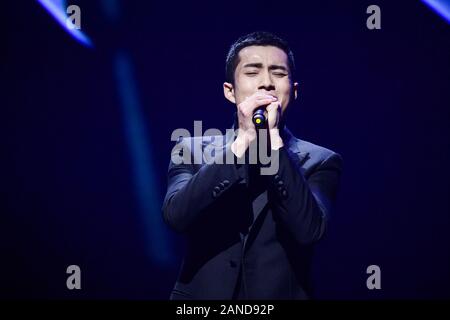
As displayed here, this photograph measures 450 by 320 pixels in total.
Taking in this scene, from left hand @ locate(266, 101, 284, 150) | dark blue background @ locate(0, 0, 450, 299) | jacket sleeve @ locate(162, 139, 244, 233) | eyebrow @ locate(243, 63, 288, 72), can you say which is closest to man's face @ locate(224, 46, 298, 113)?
eyebrow @ locate(243, 63, 288, 72)

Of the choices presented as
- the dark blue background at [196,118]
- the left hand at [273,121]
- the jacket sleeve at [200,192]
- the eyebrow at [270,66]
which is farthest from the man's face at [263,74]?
the dark blue background at [196,118]

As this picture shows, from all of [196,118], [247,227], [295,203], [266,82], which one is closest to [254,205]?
[247,227]

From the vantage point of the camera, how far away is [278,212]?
1208 mm

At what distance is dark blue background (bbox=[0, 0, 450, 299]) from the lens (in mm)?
2430

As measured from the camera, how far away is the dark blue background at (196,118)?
243cm

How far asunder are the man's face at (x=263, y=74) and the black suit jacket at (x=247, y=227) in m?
0.23

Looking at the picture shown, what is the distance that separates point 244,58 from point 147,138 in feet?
3.70

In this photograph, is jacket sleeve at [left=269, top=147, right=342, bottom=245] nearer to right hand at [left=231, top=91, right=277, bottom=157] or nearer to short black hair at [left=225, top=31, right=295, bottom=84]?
right hand at [left=231, top=91, right=277, bottom=157]

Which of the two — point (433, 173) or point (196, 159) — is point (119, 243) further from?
point (433, 173)

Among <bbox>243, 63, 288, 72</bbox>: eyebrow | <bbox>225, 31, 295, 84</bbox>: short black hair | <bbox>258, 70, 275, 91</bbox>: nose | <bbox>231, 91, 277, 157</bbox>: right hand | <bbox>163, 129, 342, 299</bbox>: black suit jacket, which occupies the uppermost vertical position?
<bbox>225, 31, 295, 84</bbox>: short black hair

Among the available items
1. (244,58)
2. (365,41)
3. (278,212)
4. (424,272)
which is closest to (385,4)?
(365,41)

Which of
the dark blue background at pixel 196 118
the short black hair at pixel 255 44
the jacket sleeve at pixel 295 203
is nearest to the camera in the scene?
the jacket sleeve at pixel 295 203

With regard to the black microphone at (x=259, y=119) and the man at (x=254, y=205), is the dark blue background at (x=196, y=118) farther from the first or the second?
the black microphone at (x=259, y=119)

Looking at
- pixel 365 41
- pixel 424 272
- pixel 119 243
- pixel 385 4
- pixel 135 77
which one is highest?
pixel 385 4
